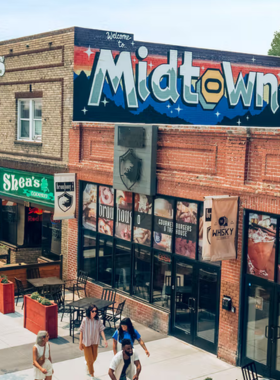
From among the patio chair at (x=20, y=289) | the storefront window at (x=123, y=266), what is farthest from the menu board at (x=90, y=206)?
the patio chair at (x=20, y=289)

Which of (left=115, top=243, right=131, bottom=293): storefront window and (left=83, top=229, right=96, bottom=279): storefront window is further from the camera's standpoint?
(left=83, top=229, right=96, bottom=279): storefront window

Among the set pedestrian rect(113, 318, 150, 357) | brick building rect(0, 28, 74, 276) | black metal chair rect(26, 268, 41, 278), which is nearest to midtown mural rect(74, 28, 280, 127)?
brick building rect(0, 28, 74, 276)

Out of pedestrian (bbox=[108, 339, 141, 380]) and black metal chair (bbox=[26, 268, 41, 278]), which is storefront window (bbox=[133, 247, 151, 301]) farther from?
pedestrian (bbox=[108, 339, 141, 380])

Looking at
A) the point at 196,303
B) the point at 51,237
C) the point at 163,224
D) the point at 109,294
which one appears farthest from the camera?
the point at 51,237

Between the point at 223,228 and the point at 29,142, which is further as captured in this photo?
the point at 29,142

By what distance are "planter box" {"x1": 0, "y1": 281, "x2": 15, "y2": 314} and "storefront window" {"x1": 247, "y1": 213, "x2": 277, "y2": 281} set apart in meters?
7.82

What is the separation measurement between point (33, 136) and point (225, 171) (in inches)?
432

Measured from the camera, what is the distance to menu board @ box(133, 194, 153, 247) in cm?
1589

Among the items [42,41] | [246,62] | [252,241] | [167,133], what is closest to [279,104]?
[246,62]

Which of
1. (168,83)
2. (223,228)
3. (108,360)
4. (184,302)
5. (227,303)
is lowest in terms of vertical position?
(108,360)

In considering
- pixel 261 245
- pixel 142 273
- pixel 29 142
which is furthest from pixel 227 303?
pixel 29 142

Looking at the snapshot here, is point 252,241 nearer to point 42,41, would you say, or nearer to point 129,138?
point 129,138

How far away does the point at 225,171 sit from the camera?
13312mm

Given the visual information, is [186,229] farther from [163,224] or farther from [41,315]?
[41,315]
